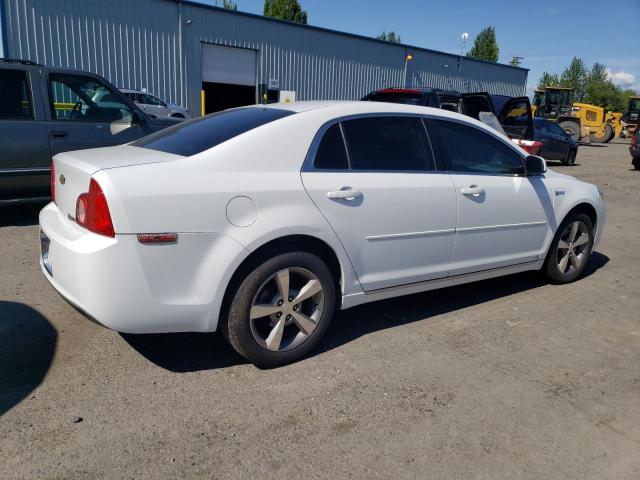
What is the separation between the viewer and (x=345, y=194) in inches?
131

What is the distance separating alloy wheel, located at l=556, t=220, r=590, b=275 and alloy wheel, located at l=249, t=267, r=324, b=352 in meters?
2.74

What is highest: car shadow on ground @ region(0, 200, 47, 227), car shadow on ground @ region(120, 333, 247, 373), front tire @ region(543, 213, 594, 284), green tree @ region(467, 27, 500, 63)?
green tree @ region(467, 27, 500, 63)

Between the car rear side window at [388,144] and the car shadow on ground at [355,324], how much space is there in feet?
3.80

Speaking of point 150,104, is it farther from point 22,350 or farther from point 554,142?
point 22,350

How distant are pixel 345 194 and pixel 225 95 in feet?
72.4

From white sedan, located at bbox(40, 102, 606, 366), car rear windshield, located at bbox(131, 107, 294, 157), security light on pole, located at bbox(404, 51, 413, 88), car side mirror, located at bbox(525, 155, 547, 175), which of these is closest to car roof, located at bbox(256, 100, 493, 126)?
white sedan, located at bbox(40, 102, 606, 366)

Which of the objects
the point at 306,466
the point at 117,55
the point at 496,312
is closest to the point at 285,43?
the point at 117,55

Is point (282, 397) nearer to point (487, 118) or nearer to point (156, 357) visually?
point (156, 357)

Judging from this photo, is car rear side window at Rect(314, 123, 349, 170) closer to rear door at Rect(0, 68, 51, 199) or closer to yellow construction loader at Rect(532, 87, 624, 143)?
rear door at Rect(0, 68, 51, 199)

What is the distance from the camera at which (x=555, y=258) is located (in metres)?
4.95

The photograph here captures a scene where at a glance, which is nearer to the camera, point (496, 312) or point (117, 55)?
point (496, 312)

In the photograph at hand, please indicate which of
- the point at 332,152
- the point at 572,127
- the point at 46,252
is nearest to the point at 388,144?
the point at 332,152

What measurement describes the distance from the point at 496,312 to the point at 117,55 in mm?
18105

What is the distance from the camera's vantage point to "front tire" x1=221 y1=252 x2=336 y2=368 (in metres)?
3.04
